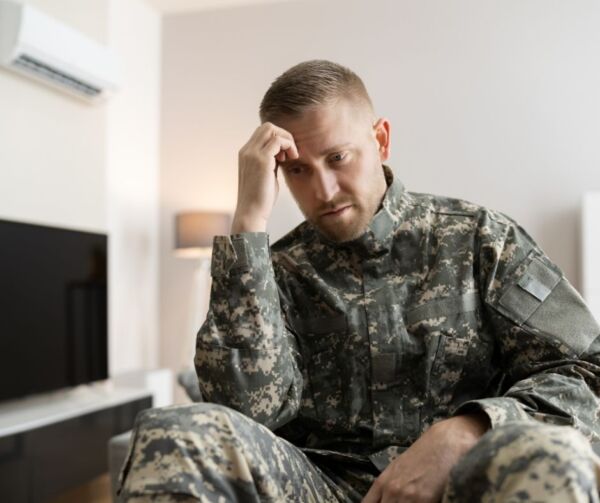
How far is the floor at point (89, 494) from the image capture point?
3.16 metres

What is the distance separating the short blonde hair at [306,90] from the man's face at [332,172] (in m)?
0.02

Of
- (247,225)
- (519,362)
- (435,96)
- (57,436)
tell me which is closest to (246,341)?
(247,225)

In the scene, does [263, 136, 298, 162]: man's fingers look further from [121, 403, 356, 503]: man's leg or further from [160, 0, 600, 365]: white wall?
[160, 0, 600, 365]: white wall

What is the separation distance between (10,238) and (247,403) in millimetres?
2057

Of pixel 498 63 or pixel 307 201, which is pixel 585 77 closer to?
pixel 498 63

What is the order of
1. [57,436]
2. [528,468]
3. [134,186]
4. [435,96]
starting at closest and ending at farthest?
[528,468], [57,436], [435,96], [134,186]

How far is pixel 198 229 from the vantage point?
389cm

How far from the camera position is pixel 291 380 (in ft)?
3.65

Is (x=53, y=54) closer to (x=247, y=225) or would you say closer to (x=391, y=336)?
(x=247, y=225)

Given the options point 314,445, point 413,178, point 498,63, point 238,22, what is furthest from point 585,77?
point 314,445

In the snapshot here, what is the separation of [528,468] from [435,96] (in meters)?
3.44

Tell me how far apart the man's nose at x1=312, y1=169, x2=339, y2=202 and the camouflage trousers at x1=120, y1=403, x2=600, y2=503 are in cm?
46

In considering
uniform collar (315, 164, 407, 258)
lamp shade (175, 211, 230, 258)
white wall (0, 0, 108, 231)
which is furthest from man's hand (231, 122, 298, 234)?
lamp shade (175, 211, 230, 258)

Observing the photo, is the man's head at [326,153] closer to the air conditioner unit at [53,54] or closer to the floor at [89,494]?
the air conditioner unit at [53,54]
